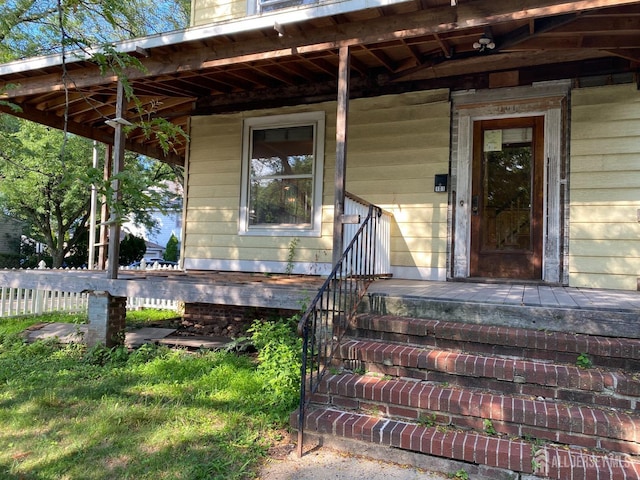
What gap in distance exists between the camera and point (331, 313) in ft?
12.5

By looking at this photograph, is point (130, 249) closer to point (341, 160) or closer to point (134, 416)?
point (134, 416)

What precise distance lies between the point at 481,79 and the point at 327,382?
4061 millimetres

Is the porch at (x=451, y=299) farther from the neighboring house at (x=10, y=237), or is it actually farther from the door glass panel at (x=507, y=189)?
the neighboring house at (x=10, y=237)

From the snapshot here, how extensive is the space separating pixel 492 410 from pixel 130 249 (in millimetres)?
16821

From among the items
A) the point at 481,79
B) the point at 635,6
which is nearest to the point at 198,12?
the point at 481,79

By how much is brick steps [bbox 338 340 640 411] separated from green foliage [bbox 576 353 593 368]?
40 millimetres

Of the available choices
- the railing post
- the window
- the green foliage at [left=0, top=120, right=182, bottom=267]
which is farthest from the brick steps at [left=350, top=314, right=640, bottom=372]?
the green foliage at [left=0, top=120, right=182, bottom=267]

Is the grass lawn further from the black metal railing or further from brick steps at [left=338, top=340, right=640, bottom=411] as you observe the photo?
brick steps at [left=338, top=340, right=640, bottom=411]

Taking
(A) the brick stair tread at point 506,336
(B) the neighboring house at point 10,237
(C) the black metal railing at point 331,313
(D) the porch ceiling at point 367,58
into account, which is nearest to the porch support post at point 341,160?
(C) the black metal railing at point 331,313

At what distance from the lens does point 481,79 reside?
525 centimetres

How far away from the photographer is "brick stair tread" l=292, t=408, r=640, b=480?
2.33 m

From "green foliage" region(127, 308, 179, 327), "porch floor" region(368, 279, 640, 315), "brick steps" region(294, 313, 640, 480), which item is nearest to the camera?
"brick steps" region(294, 313, 640, 480)

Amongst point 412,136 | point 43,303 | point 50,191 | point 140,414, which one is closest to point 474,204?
point 412,136

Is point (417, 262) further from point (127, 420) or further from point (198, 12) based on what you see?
point (198, 12)
